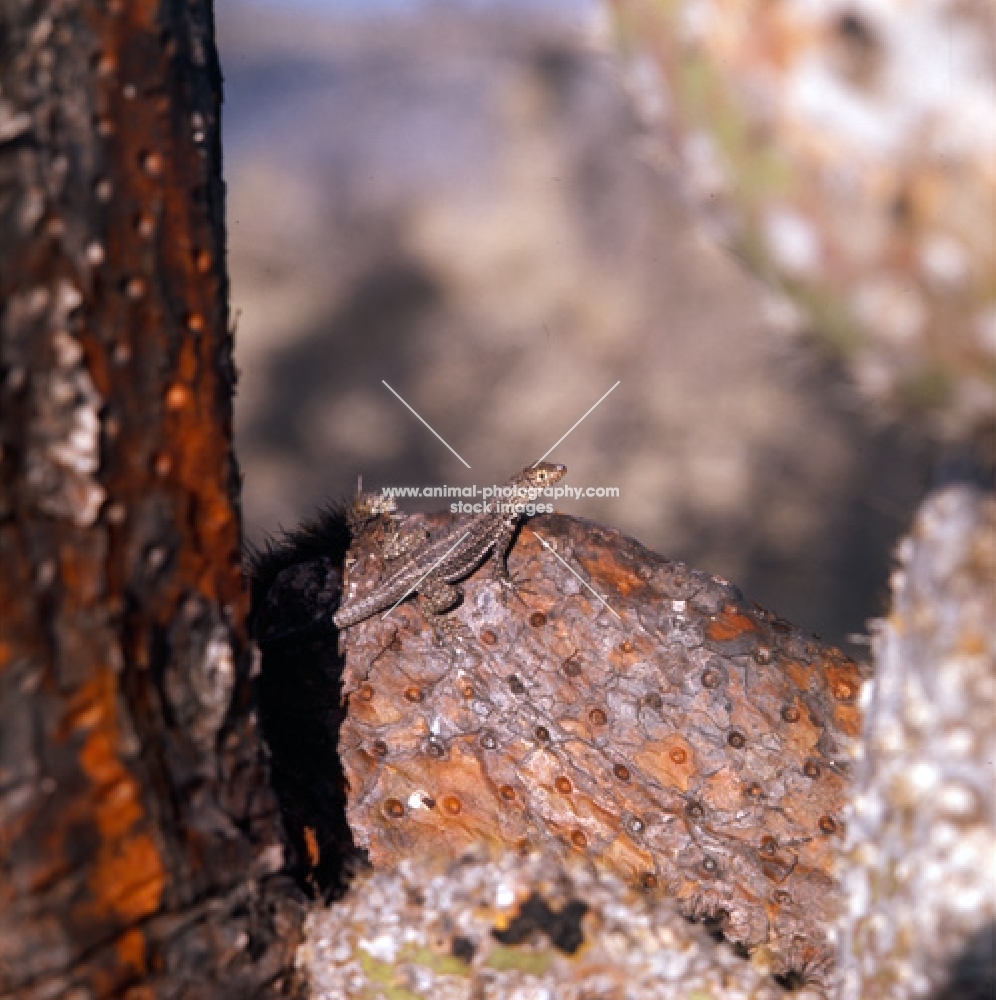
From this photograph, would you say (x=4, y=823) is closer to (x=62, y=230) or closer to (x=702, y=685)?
(x=62, y=230)

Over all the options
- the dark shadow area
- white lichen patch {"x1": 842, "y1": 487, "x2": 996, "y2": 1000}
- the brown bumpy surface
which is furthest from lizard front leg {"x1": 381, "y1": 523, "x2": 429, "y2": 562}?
white lichen patch {"x1": 842, "y1": 487, "x2": 996, "y2": 1000}

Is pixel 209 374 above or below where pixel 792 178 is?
below

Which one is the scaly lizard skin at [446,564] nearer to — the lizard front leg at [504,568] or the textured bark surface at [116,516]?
the lizard front leg at [504,568]

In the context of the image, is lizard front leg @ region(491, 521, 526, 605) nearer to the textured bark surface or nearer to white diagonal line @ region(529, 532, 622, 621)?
white diagonal line @ region(529, 532, 622, 621)

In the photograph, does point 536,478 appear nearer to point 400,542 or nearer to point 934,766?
point 400,542

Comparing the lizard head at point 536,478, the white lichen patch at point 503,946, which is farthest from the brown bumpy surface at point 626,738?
the lizard head at point 536,478

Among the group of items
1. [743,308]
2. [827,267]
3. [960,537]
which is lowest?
[743,308]

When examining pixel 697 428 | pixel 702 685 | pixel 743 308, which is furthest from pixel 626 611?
pixel 743 308
